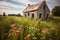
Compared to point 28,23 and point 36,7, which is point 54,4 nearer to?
point 36,7

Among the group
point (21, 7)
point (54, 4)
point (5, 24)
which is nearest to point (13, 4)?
point (21, 7)

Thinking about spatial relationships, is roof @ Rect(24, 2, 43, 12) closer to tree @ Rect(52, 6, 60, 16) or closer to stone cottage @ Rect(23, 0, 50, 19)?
stone cottage @ Rect(23, 0, 50, 19)

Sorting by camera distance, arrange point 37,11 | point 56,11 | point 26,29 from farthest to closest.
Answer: point 56,11
point 37,11
point 26,29

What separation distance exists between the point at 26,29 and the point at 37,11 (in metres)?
A: 0.35

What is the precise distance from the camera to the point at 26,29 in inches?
102

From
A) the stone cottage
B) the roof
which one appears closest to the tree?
the stone cottage

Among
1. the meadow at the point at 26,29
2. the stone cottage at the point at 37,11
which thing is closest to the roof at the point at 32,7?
the stone cottage at the point at 37,11

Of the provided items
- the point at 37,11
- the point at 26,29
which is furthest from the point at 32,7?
the point at 26,29

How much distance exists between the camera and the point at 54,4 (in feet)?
9.65

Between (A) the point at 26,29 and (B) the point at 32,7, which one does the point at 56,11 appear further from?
(A) the point at 26,29

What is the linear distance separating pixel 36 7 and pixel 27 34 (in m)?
0.45

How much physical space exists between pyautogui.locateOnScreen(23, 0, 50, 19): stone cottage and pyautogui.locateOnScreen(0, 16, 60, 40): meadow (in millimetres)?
78

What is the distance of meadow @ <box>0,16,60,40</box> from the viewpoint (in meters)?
2.55

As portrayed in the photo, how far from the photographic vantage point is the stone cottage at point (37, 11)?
273 centimetres
